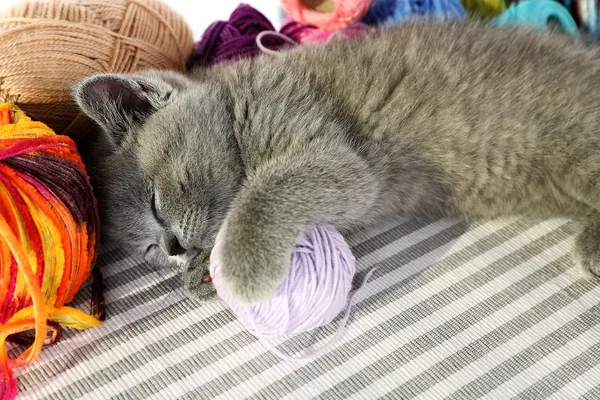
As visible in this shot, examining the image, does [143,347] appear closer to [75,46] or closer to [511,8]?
[75,46]

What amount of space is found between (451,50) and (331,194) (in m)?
0.43

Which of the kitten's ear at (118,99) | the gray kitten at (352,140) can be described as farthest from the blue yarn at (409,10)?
the kitten's ear at (118,99)

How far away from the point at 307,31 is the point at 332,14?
0.33ft

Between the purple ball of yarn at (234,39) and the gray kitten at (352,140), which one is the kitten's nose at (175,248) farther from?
the purple ball of yarn at (234,39)

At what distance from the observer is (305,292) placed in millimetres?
999

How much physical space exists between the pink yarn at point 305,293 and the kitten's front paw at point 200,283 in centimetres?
8

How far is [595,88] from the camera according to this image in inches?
47.2

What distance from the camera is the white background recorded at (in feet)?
5.82

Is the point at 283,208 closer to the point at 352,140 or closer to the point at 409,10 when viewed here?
the point at 352,140

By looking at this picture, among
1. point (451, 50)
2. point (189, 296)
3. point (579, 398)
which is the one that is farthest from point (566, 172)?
point (189, 296)

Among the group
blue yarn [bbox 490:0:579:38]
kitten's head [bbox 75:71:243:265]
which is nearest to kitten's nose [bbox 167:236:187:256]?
kitten's head [bbox 75:71:243:265]

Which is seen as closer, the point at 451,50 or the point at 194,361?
the point at 194,361

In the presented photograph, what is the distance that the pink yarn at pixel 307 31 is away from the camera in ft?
5.04

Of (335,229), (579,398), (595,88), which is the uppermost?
(595,88)
